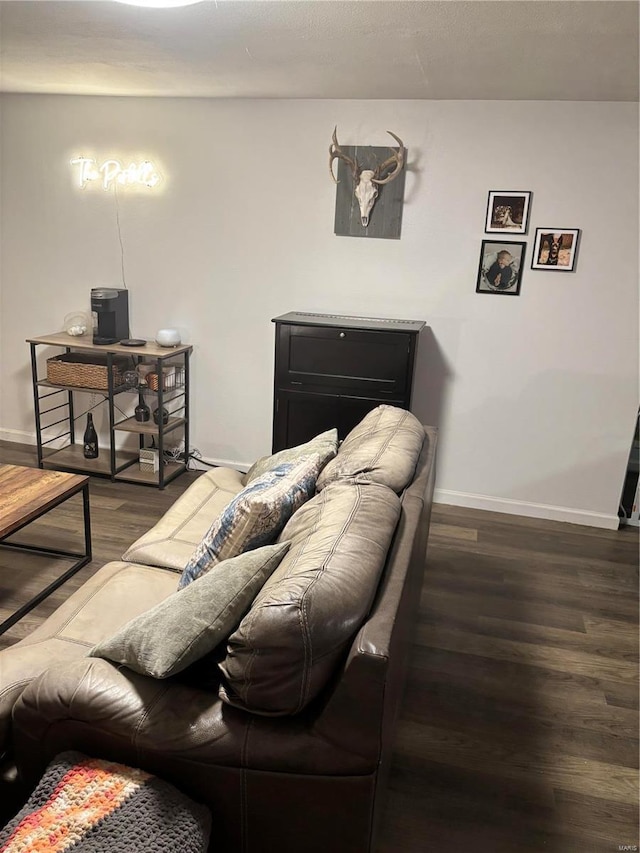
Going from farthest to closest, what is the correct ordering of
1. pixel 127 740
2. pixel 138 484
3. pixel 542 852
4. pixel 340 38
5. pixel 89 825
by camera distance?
pixel 138 484 → pixel 340 38 → pixel 542 852 → pixel 127 740 → pixel 89 825

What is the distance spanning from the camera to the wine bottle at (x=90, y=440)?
4414 millimetres

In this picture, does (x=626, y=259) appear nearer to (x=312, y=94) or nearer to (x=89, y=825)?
(x=312, y=94)

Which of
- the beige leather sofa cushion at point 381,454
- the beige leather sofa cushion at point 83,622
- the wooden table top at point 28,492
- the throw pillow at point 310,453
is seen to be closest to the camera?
the beige leather sofa cushion at point 83,622

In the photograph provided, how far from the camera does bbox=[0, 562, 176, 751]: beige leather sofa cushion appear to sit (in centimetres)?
166

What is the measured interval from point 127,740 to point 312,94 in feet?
11.3

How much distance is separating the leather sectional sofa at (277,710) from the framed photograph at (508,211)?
263cm

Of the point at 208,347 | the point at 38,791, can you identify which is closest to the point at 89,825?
the point at 38,791

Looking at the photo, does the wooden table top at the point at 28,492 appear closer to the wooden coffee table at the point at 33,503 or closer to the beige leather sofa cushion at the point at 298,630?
the wooden coffee table at the point at 33,503

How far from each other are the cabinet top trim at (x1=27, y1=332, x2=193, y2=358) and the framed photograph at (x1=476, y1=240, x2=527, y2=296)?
6.27 ft

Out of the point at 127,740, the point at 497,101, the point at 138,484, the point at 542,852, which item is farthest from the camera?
the point at 138,484

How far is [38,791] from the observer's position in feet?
4.44

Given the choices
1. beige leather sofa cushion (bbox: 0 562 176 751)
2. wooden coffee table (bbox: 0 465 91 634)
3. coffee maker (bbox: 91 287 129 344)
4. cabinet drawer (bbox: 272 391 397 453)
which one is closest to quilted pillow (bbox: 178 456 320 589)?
beige leather sofa cushion (bbox: 0 562 176 751)

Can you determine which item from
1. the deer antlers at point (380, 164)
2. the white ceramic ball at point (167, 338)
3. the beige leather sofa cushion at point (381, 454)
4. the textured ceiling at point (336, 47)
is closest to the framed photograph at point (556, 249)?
the textured ceiling at point (336, 47)

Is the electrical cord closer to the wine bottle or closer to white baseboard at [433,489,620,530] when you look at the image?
the wine bottle
